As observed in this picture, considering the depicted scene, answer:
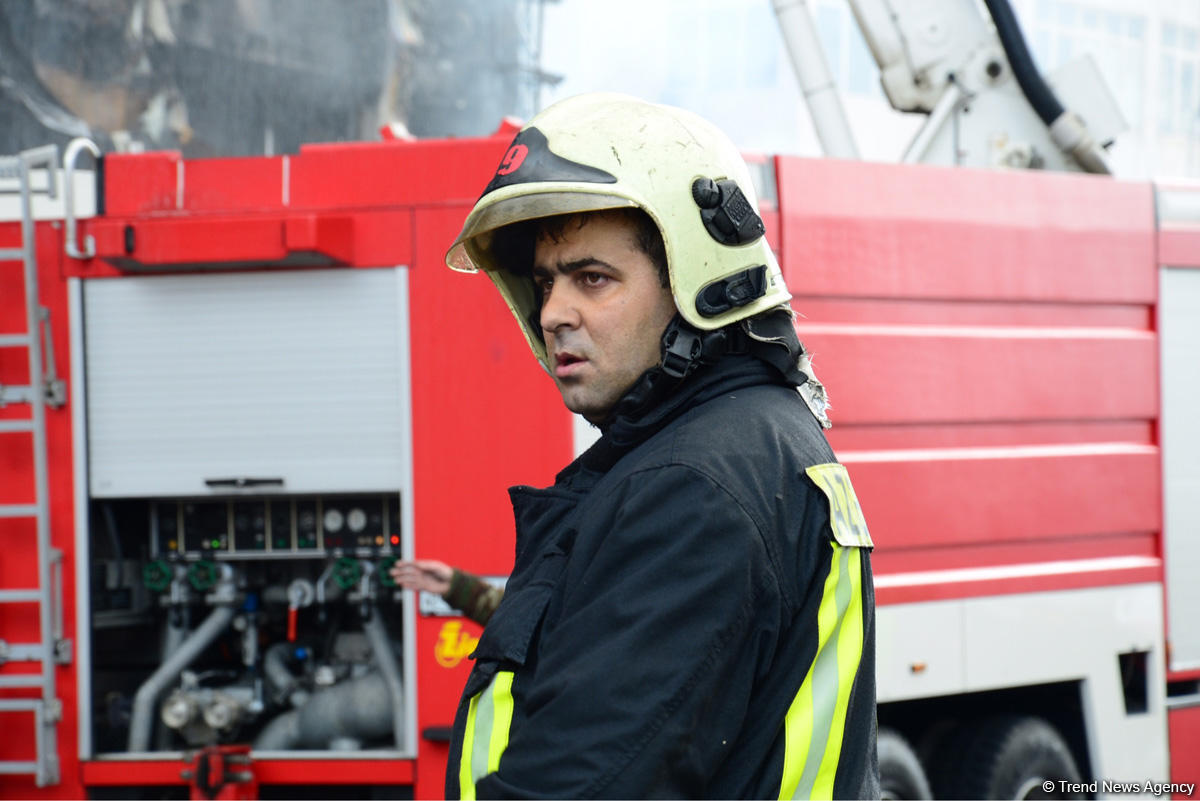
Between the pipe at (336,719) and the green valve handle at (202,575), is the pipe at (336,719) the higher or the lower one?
the lower one

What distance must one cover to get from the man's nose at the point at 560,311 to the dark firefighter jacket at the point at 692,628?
0.60 feet

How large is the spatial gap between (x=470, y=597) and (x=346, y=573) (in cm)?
55

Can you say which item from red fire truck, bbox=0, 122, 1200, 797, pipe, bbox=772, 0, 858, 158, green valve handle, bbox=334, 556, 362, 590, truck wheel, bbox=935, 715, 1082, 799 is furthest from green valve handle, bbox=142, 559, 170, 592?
pipe, bbox=772, 0, 858, 158

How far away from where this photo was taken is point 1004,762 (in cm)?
448

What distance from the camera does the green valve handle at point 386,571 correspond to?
13.1 ft

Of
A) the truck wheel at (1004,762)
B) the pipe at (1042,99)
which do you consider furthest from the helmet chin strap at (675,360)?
the pipe at (1042,99)

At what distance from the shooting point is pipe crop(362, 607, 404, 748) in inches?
153

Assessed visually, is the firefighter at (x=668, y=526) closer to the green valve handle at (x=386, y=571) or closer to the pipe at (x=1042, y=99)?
the green valve handle at (x=386, y=571)

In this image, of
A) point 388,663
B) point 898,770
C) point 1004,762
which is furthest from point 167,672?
point 1004,762

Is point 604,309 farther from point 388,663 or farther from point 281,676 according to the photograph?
point 281,676

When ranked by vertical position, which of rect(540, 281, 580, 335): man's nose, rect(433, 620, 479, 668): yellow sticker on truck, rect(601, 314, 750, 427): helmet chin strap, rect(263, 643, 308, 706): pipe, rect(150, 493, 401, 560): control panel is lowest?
rect(263, 643, 308, 706): pipe

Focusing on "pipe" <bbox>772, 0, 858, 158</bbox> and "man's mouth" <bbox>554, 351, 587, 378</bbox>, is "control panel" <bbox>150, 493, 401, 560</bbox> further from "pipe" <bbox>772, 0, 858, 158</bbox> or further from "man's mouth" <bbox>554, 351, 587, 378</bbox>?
"pipe" <bbox>772, 0, 858, 158</bbox>

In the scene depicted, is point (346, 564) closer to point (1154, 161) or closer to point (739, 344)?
point (739, 344)

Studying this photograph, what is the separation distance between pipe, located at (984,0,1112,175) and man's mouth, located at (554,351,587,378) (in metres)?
4.26
